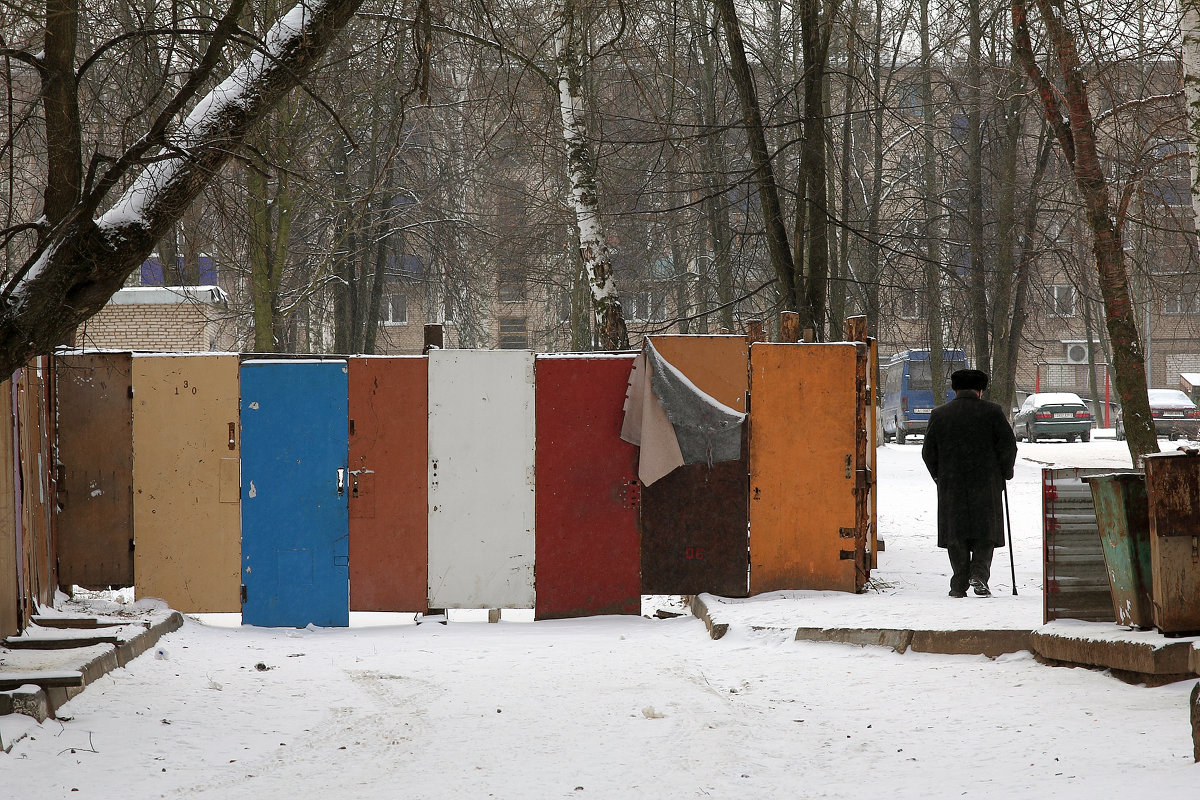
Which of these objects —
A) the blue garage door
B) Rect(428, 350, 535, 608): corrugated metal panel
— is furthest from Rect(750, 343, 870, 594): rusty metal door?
the blue garage door

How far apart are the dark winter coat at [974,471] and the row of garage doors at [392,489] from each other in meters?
0.79

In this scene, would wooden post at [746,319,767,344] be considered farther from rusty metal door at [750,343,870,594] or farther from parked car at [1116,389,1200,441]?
parked car at [1116,389,1200,441]

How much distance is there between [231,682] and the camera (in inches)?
259

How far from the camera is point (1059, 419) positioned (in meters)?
29.8

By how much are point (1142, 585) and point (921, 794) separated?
7.13 ft

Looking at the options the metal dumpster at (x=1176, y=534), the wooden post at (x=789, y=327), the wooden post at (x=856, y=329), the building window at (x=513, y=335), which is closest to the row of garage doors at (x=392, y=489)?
the wooden post at (x=856, y=329)

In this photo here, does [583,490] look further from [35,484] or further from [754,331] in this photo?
[35,484]

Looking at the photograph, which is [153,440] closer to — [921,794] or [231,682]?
[231,682]

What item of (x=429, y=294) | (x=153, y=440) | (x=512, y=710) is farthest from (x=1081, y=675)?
(x=429, y=294)

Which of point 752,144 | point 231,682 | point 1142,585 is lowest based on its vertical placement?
point 231,682

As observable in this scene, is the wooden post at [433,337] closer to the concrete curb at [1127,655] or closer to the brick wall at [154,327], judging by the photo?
the concrete curb at [1127,655]

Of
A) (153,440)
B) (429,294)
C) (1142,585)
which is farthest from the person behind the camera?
(429,294)

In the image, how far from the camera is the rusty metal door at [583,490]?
344 inches

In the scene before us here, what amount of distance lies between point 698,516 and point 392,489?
252cm
